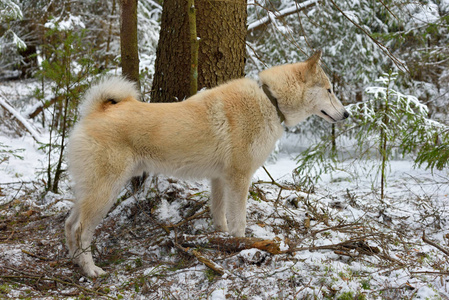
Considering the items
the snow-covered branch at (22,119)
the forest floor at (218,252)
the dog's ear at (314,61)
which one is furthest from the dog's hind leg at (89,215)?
the snow-covered branch at (22,119)

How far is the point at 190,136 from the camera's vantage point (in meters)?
3.57

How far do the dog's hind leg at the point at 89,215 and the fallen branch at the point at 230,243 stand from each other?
2.66 feet

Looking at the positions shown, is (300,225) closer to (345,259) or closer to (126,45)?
(345,259)

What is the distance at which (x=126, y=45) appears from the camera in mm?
4605

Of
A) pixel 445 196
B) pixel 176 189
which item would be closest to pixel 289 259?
pixel 176 189

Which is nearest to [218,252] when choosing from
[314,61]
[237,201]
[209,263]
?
[209,263]

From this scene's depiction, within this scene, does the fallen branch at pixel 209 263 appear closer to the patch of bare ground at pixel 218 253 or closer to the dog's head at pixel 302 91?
the patch of bare ground at pixel 218 253

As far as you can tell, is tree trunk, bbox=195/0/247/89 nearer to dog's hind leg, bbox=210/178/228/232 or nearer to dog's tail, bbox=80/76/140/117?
dog's tail, bbox=80/76/140/117

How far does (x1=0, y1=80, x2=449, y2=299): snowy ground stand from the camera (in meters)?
2.87

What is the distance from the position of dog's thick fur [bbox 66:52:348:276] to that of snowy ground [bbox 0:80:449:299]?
346 mm

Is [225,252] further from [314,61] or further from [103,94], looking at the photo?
[314,61]

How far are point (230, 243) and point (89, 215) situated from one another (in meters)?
1.32

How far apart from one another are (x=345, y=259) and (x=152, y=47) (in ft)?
25.3

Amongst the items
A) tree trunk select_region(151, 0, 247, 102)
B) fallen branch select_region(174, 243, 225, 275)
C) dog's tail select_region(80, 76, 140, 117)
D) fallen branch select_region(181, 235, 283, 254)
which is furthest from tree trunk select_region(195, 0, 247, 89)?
fallen branch select_region(174, 243, 225, 275)
